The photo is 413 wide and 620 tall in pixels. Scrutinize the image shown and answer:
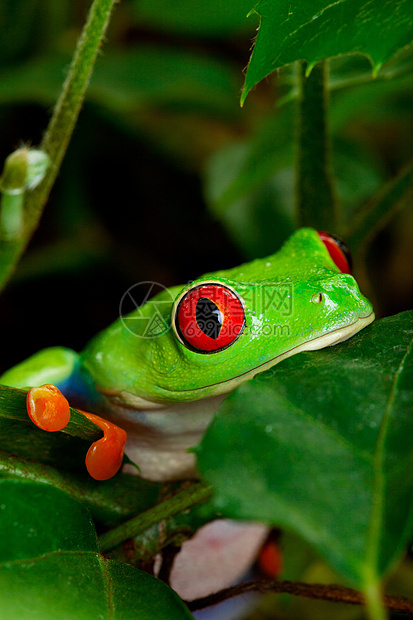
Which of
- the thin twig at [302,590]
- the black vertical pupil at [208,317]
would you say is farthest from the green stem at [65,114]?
the thin twig at [302,590]

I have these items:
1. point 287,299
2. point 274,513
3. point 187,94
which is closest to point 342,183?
point 187,94

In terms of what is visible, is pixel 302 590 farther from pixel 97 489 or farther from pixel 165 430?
pixel 165 430

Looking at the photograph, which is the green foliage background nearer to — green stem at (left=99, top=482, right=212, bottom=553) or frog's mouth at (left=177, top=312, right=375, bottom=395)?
green stem at (left=99, top=482, right=212, bottom=553)

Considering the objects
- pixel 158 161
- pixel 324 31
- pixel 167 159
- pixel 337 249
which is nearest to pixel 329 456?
pixel 324 31

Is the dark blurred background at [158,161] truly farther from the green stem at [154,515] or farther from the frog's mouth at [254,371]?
the green stem at [154,515]

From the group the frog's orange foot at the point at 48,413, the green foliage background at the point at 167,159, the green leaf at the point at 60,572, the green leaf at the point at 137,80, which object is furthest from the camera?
the green leaf at the point at 137,80

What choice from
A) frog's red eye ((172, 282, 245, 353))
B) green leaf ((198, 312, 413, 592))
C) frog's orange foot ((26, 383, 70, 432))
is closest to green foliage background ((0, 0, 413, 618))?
frog's orange foot ((26, 383, 70, 432))

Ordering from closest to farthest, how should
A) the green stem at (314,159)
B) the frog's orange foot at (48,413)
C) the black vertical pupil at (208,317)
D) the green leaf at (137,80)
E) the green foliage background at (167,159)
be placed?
the frog's orange foot at (48,413) → the black vertical pupil at (208,317) → the green stem at (314,159) → the green foliage background at (167,159) → the green leaf at (137,80)
